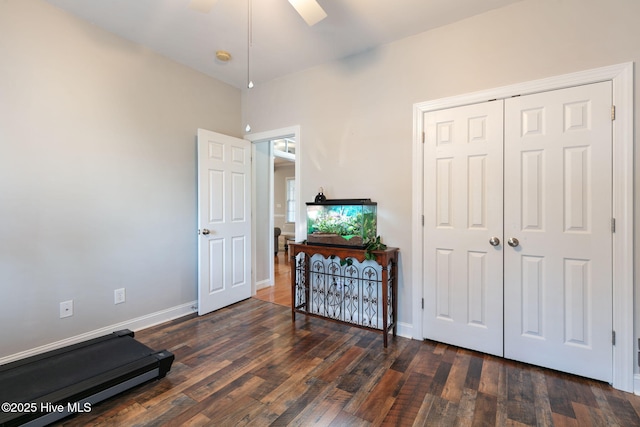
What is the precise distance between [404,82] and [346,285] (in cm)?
204

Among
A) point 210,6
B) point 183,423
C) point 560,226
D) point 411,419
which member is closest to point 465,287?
point 560,226

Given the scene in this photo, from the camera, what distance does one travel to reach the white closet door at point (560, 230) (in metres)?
1.93

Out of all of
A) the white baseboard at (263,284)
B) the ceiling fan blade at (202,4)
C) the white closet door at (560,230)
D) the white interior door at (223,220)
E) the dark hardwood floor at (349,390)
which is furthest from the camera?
the white baseboard at (263,284)

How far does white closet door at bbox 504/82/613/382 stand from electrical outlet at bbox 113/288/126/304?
3333 mm

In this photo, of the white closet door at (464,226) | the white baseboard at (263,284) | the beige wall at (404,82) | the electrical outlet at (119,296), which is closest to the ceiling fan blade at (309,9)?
the beige wall at (404,82)

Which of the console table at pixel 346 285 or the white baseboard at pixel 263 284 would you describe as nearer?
the console table at pixel 346 285

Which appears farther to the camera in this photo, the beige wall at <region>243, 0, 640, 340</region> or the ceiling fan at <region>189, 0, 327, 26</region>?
the beige wall at <region>243, 0, 640, 340</region>

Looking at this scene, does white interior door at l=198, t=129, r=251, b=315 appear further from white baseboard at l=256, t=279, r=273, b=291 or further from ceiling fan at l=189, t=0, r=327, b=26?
ceiling fan at l=189, t=0, r=327, b=26

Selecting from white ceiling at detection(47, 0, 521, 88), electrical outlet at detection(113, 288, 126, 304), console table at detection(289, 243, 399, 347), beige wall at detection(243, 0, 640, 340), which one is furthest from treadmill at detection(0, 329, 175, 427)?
white ceiling at detection(47, 0, 521, 88)

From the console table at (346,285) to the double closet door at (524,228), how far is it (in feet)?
1.07

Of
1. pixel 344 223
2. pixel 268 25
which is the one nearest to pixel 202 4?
pixel 268 25

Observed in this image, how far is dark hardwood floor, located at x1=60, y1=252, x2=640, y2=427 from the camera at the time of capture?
161cm

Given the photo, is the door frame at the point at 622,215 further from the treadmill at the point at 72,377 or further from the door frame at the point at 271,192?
the treadmill at the point at 72,377

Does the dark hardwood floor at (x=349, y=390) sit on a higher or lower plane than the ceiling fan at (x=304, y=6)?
lower
